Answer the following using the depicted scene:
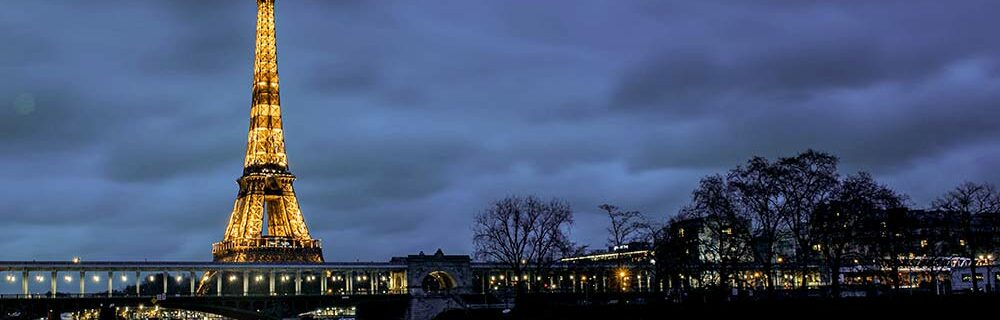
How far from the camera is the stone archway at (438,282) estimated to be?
152475 mm

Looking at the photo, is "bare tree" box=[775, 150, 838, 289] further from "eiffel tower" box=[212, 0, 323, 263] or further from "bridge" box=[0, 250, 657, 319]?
"eiffel tower" box=[212, 0, 323, 263]

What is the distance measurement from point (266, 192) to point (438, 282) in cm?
3018

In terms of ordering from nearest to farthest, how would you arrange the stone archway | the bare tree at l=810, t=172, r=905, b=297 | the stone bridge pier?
the bare tree at l=810, t=172, r=905, b=297
the stone bridge pier
the stone archway

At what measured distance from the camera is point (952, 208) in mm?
118125

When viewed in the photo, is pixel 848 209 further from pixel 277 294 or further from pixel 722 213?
pixel 277 294

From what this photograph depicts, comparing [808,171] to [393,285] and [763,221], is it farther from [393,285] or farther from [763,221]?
[393,285]

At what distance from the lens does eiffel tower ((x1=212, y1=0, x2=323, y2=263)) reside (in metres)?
156

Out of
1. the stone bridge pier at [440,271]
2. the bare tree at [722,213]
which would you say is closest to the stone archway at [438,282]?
the stone bridge pier at [440,271]

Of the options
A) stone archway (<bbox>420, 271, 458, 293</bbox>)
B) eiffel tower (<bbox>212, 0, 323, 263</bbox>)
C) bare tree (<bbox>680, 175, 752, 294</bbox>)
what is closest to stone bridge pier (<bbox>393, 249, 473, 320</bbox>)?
stone archway (<bbox>420, 271, 458, 293</bbox>)

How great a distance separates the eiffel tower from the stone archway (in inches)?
677

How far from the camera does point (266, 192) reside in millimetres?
160000

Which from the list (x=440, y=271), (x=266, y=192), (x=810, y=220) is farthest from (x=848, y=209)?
(x=266, y=192)

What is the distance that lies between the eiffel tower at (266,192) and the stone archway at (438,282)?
17203 mm

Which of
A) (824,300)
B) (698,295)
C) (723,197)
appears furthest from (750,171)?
(824,300)
